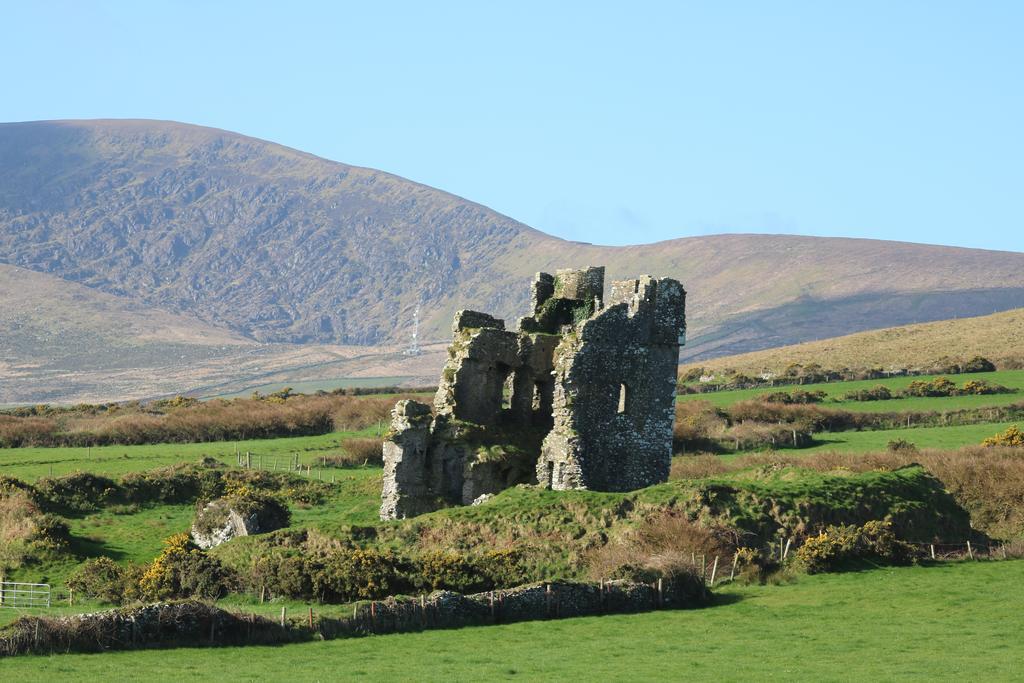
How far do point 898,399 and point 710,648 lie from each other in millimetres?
48872

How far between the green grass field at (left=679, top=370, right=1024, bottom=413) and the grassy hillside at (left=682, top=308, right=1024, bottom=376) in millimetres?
11091

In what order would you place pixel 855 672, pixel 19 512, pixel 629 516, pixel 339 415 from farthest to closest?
1. pixel 339 415
2. pixel 19 512
3. pixel 629 516
4. pixel 855 672

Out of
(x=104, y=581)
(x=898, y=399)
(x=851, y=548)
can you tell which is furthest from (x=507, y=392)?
(x=898, y=399)

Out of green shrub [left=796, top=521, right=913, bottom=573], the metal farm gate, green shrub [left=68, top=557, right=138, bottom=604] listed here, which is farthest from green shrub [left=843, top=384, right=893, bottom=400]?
the metal farm gate

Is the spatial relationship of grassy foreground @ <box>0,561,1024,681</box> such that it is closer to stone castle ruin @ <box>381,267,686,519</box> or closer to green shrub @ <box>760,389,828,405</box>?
stone castle ruin @ <box>381,267,686,519</box>

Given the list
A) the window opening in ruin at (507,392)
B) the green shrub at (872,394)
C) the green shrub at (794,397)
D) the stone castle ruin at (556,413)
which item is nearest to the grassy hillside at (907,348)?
the green shrub at (872,394)

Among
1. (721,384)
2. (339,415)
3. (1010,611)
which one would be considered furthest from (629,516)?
(721,384)

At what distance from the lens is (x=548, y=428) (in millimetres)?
→ 51500

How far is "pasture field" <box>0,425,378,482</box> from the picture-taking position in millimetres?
60000

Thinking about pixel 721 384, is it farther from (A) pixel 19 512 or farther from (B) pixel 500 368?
(A) pixel 19 512

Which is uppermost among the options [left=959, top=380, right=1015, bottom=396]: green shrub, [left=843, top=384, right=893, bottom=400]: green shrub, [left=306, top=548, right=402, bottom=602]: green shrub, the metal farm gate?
[left=959, top=380, right=1015, bottom=396]: green shrub

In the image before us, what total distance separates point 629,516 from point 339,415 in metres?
43.2

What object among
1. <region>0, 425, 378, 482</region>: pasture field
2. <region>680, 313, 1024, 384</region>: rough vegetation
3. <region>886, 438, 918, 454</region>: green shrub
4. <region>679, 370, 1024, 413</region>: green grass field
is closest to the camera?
<region>886, 438, 918, 454</region>: green shrub

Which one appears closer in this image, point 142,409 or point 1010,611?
point 1010,611
